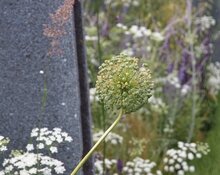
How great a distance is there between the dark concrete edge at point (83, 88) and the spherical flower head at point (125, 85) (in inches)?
21.1

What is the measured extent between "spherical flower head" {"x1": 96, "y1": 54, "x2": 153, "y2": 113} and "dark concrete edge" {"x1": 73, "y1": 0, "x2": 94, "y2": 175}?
0.53m

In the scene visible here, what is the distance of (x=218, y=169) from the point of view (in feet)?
13.3

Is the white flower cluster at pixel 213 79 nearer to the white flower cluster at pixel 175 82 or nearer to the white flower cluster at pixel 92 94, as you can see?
the white flower cluster at pixel 175 82

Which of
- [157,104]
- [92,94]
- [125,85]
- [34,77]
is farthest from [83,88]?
[157,104]

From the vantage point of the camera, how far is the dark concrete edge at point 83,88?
3.04 meters

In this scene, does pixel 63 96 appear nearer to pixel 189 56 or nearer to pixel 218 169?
pixel 218 169

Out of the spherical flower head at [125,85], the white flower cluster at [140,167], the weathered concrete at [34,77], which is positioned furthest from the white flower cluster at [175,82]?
the spherical flower head at [125,85]

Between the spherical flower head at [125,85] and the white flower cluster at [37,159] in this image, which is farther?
the white flower cluster at [37,159]

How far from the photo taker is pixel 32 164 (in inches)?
104

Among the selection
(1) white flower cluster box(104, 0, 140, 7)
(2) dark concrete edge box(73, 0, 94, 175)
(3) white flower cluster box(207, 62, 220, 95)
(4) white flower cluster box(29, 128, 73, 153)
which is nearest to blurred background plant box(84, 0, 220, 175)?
(3) white flower cluster box(207, 62, 220, 95)

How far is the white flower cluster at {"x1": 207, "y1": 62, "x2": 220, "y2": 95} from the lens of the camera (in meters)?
4.89

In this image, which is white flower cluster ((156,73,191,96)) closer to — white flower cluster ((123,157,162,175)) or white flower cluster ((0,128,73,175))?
white flower cluster ((123,157,162,175))

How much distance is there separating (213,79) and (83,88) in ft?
6.41

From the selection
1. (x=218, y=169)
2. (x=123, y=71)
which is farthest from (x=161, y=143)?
(x=123, y=71)
